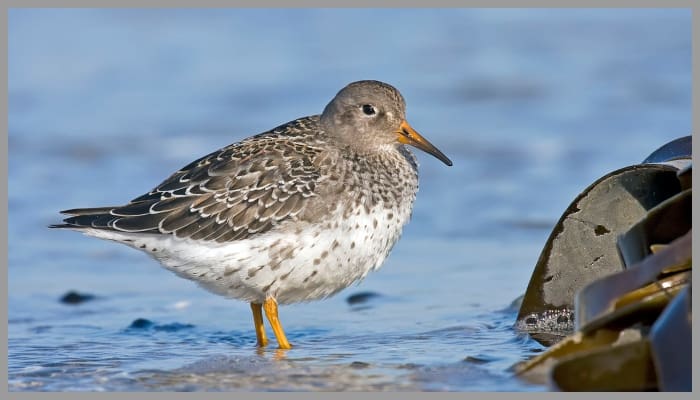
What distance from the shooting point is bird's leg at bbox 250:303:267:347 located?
6.43 meters

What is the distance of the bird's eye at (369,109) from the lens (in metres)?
6.59

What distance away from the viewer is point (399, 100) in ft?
21.9

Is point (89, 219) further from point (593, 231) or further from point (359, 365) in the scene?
point (593, 231)

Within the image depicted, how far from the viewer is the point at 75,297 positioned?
749cm

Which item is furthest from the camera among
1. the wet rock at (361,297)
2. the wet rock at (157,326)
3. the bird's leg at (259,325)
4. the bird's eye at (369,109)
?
the wet rock at (361,297)

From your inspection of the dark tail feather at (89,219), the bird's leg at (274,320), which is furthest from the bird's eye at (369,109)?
the dark tail feather at (89,219)

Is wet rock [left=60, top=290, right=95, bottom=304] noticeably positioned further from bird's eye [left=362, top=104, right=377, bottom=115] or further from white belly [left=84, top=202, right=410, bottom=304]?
bird's eye [left=362, top=104, right=377, bottom=115]

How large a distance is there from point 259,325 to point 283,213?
2.61ft

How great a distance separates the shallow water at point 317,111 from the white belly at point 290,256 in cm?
36

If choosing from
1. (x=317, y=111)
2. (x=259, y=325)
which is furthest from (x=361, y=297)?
(x=317, y=111)

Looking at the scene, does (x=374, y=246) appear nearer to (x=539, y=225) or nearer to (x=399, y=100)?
(x=399, y=100)

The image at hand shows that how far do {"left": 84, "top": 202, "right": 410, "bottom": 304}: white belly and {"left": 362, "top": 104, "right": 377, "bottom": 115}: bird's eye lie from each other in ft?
2.14

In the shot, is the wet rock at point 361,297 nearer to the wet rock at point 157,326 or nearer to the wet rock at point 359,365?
the wet rock at point 157,326

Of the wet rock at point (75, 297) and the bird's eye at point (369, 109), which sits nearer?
the bird's eye at point (369, 109)
